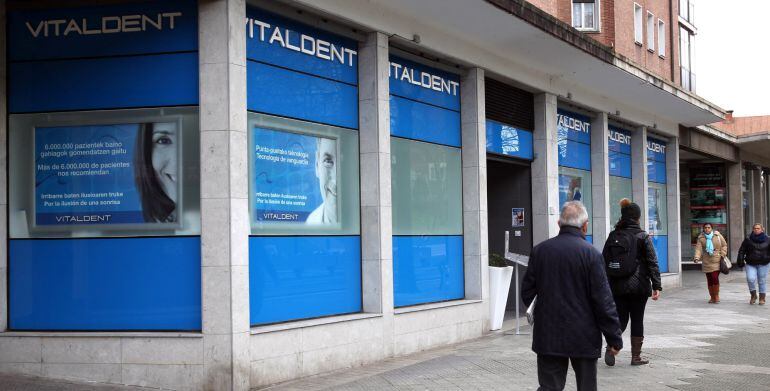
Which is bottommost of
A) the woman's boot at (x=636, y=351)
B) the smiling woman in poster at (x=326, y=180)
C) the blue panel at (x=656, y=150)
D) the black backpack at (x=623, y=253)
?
the woman's boot at (x=636, y=351)

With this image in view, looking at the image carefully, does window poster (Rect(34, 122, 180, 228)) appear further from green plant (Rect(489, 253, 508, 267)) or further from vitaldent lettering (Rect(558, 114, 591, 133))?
vitaldent lettering (Rect(558, 114, 591, 133))

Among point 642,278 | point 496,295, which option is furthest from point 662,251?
point 642,278

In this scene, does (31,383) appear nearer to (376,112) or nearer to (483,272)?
(376,112)

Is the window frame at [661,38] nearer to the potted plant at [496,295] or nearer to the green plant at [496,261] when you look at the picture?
the green plant at [496,261]

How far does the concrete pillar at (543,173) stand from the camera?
Result: 17.7 metres

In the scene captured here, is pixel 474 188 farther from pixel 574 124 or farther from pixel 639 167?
pixel 639 167

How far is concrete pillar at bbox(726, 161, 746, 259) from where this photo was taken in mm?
35938

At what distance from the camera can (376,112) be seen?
12.0 meters

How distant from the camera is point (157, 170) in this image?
9656mm

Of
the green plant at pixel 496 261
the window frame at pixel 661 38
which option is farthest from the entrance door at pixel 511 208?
the window frame at pixel 661 38

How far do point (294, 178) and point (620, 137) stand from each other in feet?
46.9

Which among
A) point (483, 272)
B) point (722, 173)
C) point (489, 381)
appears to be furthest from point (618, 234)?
point (722, 173)

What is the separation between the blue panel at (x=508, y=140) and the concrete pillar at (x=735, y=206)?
2111cm

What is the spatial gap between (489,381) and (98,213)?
458 cm
